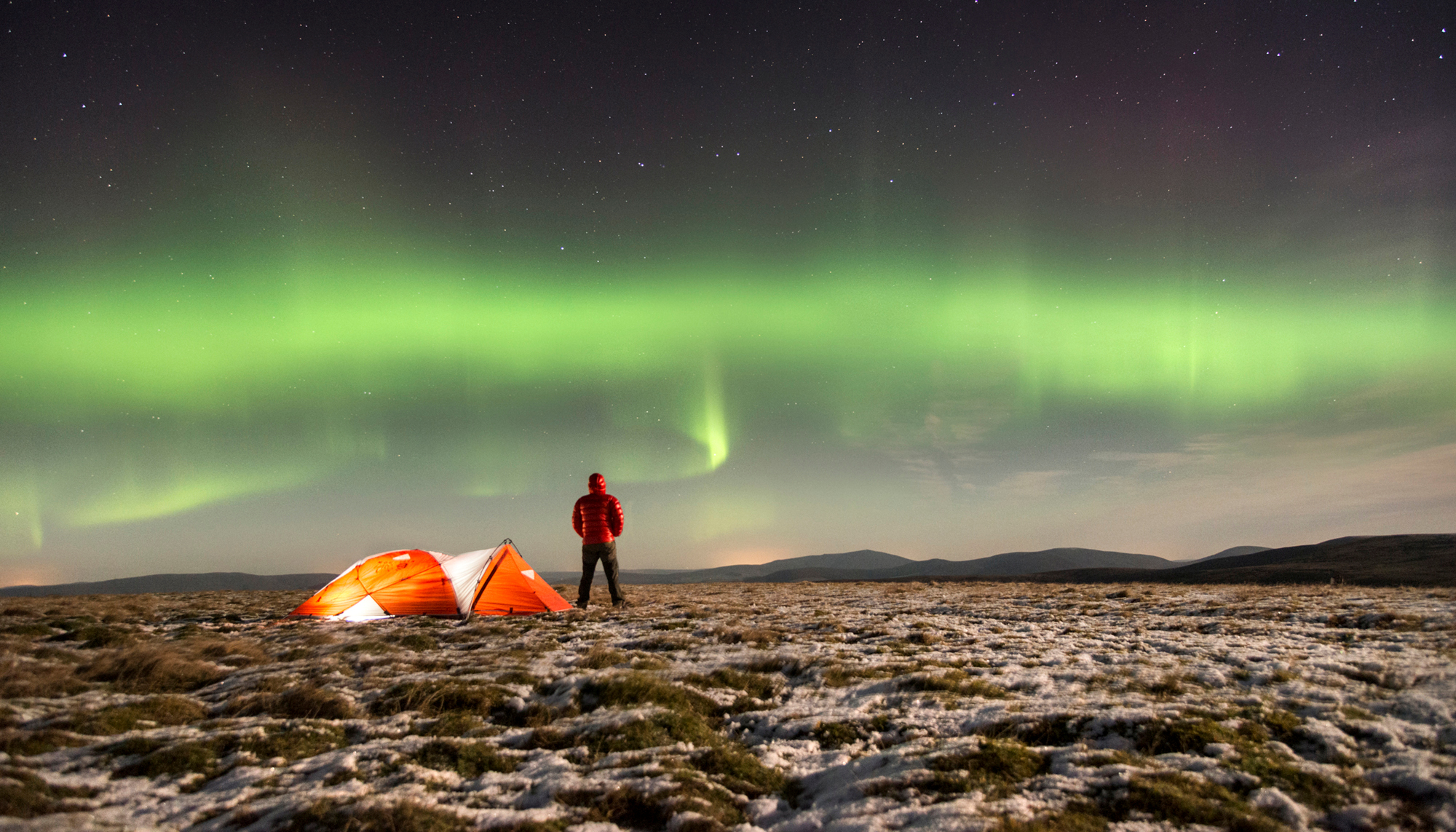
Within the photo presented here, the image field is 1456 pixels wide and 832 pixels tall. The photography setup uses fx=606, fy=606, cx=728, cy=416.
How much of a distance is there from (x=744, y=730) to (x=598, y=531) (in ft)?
36.7

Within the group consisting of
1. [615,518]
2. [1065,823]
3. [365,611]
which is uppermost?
[615,518]

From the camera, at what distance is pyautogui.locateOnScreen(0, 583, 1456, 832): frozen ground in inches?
178

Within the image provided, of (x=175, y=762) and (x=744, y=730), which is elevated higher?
(x=175, y=762)

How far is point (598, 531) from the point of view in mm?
17234

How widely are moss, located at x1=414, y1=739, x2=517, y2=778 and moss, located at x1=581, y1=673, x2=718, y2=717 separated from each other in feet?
4.87

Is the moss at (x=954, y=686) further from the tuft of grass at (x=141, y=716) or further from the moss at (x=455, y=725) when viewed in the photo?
the tuft of grass at (x=141, y=716)

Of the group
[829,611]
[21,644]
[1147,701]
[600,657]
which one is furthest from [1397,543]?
[21,644]

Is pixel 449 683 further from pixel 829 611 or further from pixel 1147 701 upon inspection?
pixel 829 611

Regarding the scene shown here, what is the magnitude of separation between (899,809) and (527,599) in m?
12.4

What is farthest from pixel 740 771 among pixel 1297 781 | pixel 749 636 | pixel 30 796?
pixel 749 636

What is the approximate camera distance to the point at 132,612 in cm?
1566

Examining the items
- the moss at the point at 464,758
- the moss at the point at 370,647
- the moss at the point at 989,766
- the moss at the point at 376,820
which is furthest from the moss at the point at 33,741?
the moss at the point at 989,766

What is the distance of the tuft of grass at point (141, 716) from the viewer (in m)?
6.21

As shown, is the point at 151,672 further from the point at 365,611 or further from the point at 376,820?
the point at 365,611
